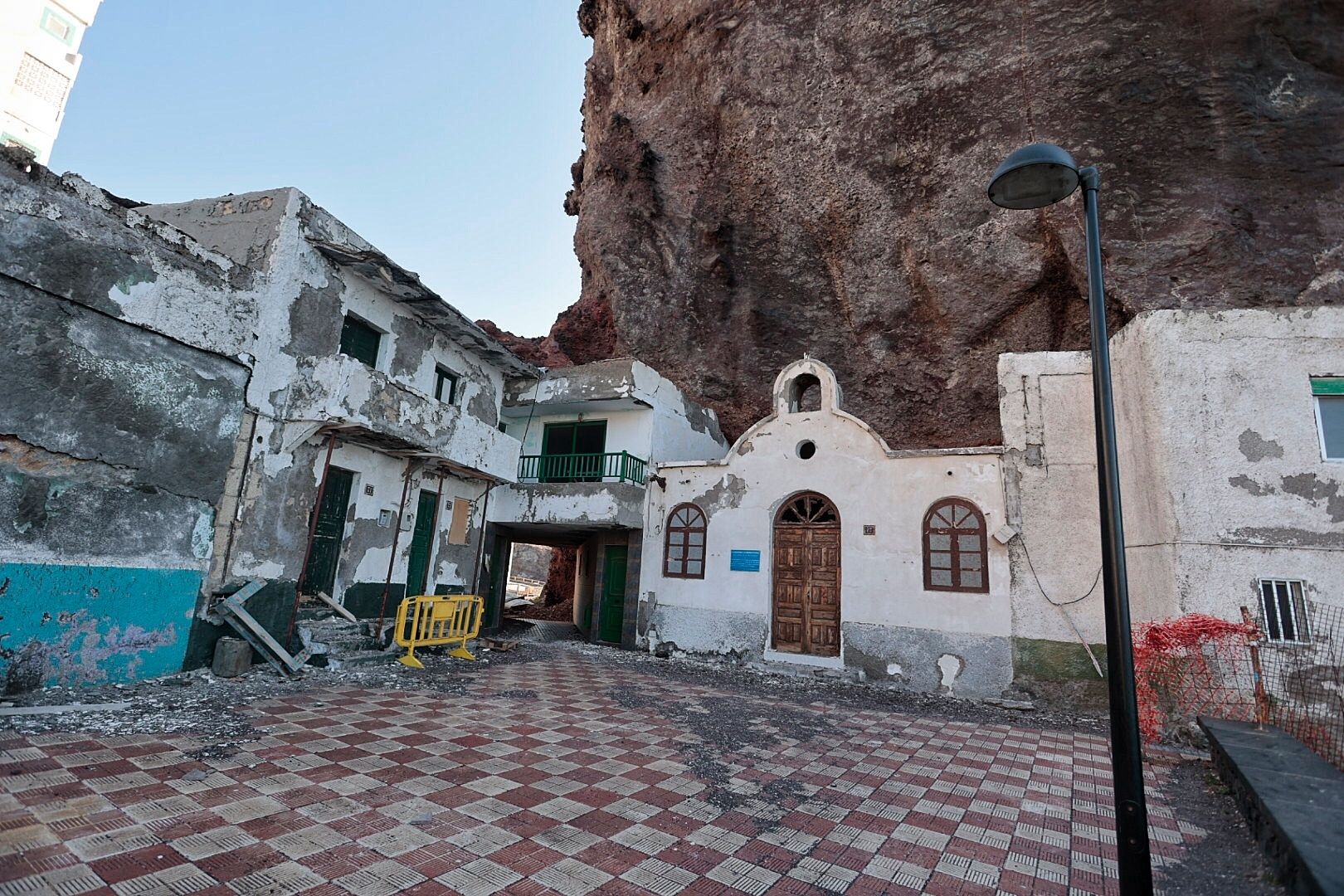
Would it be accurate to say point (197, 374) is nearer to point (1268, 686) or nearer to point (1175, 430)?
point (1175, 430)

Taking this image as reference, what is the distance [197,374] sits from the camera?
848 centimetres

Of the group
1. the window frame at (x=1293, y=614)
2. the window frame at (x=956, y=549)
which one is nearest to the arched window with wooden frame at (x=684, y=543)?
the window frame at (x=956, y=549)

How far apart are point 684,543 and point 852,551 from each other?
379 centimetres

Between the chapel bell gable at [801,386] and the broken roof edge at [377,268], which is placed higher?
the broken roof edge at [377,268]

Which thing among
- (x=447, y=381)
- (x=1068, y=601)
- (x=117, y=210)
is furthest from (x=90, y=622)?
(x=1068, y=601)

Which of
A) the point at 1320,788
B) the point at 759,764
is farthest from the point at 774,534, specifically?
the point at 1320,788

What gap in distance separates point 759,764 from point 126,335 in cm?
890

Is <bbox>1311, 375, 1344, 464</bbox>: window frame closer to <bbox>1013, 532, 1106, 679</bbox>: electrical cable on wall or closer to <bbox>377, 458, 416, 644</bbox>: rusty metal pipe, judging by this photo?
<bbox>1013, 532, 1106, 679</bbox>: electrical cable on wall

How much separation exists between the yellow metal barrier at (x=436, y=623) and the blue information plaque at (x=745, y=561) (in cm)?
521

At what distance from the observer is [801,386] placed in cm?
1414

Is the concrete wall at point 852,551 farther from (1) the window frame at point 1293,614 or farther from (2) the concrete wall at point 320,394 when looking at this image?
(2) the concrete wall at point 320,394

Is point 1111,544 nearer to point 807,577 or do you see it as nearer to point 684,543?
point 807,577

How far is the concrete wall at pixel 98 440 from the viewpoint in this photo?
22.2ft

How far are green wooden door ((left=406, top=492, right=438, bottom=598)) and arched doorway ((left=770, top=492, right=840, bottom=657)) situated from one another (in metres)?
7.46
